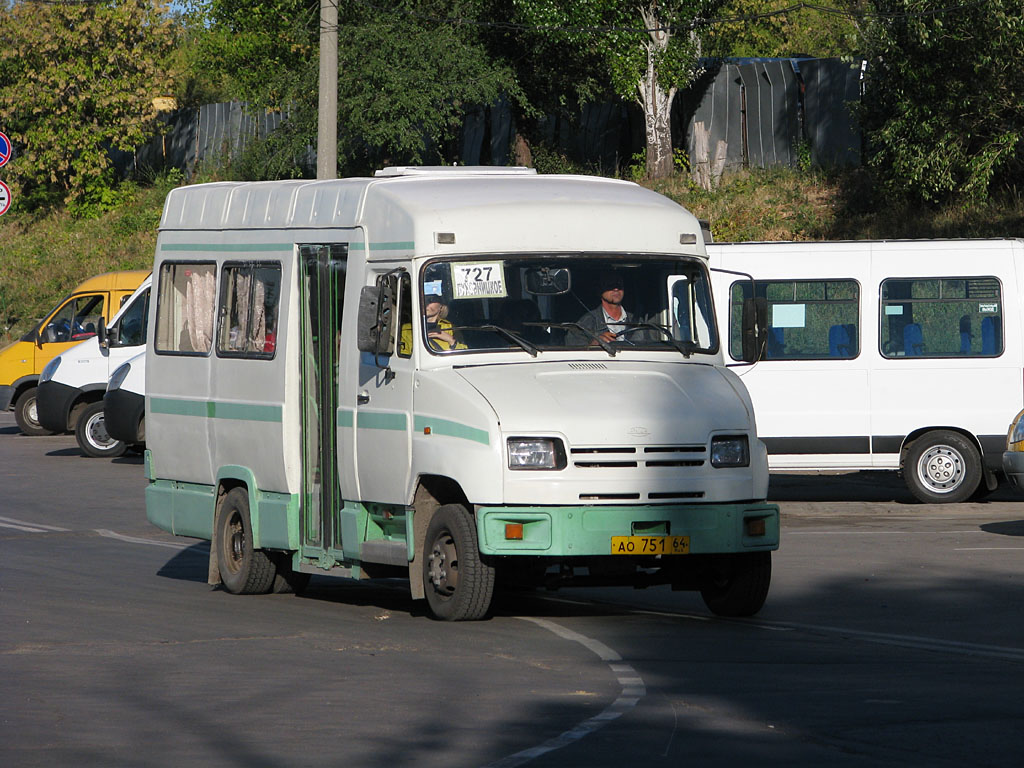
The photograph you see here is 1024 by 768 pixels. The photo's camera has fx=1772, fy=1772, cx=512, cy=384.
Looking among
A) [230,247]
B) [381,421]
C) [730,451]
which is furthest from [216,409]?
[730,451]

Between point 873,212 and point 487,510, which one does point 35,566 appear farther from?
point 873,212

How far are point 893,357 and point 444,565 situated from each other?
9.80m

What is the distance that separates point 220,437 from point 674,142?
28869 millimetres

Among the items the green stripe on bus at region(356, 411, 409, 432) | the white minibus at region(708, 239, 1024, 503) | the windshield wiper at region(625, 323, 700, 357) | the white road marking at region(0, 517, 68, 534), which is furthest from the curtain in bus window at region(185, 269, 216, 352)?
the white minibus at region(708, 239, 1024, 503)

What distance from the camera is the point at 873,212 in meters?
34.1

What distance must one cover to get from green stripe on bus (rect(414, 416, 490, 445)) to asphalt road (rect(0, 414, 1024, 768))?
1.15m

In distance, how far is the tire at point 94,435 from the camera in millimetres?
25203

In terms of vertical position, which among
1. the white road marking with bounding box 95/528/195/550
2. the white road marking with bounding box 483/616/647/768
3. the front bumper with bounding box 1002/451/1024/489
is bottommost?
the white road marking with bounding box 483/616/647/768

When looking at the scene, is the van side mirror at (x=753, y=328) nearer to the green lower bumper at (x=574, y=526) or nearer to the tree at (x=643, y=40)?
the green lower bumper at (x=574, y=526)

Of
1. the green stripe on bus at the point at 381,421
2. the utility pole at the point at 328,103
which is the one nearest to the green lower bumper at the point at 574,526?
the green stripe on bus at the point at 381,421

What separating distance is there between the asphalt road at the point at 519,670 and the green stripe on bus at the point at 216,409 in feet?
4.21

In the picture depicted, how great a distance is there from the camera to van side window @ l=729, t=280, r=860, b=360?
19.3 meters

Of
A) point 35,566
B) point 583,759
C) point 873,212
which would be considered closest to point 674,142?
point 873,212

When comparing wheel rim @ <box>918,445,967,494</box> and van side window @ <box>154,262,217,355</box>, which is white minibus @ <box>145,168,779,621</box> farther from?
wheel rim @ <box>918,445,967,494</box>
